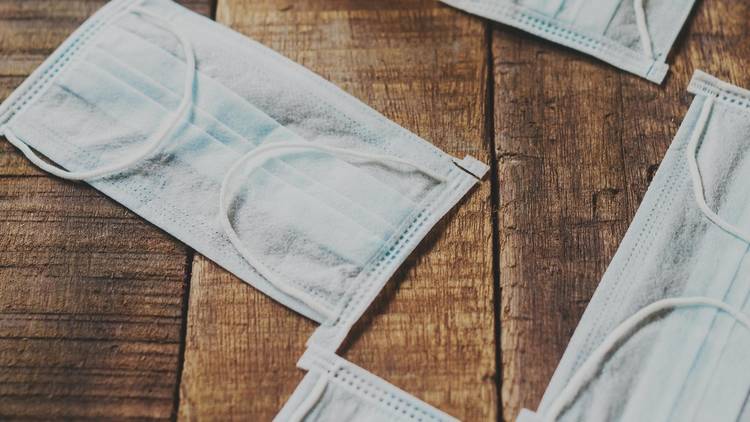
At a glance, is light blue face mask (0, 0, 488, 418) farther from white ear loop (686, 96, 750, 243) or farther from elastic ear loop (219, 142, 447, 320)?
white ear loop (686, 96, 750, 243)

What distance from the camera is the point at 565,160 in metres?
0.91

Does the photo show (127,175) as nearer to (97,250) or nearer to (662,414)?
(97,250)

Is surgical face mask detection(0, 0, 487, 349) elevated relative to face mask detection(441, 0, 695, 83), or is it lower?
lower

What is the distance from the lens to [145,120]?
3.05 ft

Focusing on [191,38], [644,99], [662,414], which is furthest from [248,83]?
[662,414]

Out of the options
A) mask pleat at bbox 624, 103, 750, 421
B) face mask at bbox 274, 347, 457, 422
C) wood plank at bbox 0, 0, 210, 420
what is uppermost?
mask pleat at bbox 624, 103, 750, 421

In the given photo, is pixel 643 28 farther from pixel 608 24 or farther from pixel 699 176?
pixel 699 176

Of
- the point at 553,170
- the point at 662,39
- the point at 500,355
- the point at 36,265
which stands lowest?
the point at 36,265

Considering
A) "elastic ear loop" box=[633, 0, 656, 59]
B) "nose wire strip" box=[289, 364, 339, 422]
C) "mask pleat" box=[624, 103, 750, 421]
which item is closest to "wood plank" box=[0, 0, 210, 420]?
"nose wire strip" box=[289, 364, 339, 422]

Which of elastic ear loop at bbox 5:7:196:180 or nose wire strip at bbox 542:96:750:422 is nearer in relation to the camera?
nose wire strip at bbox 542:96:750:422

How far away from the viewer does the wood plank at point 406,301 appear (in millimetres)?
800

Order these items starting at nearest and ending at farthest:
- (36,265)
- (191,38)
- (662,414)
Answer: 1. (662,414)
2. (36,265)
3. (191,38)

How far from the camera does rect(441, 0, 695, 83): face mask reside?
3.14ft

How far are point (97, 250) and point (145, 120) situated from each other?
6.9 inches
